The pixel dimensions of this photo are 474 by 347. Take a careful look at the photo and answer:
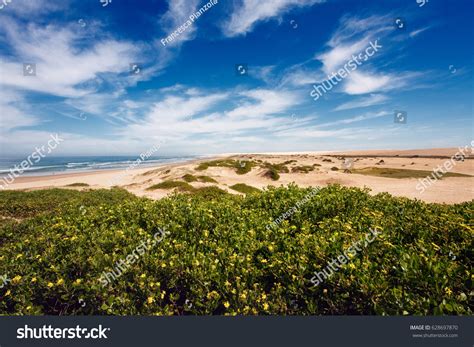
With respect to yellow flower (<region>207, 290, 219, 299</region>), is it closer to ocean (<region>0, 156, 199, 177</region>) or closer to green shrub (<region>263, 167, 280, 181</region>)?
green shrub (<region>263, 167, 280, 181</region>)

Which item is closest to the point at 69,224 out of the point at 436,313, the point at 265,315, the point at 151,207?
the point at 151,207

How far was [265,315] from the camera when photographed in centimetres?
295

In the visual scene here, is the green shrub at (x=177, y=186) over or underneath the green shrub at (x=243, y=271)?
underneath

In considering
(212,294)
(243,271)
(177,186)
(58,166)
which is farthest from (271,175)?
(58,166)

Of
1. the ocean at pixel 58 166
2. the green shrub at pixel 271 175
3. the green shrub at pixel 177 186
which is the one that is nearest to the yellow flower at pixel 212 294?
the green shrub at pixel 177 186

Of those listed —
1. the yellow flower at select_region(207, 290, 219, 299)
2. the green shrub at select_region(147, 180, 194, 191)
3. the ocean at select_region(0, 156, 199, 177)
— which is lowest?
the green shrub at select_region(147, 180, 194, 191)

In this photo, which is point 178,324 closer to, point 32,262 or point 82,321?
point 82,321

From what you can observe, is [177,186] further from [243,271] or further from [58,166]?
[58,166]

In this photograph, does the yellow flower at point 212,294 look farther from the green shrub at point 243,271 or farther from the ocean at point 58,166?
the ocean at point 58,166

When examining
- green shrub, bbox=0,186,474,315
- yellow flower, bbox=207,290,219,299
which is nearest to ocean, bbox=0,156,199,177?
green shrub, bbox=0,186,474,315

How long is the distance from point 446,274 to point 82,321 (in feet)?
14.8

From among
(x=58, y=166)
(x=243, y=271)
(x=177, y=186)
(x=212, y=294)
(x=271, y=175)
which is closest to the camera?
(x=212, y=294)

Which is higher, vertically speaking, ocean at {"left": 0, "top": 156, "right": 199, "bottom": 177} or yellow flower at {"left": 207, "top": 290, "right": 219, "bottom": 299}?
ocean at {"left": 0, "top": 156, "right": 199, "bottom": 177}

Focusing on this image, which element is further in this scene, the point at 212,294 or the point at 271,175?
the point at 271,175
